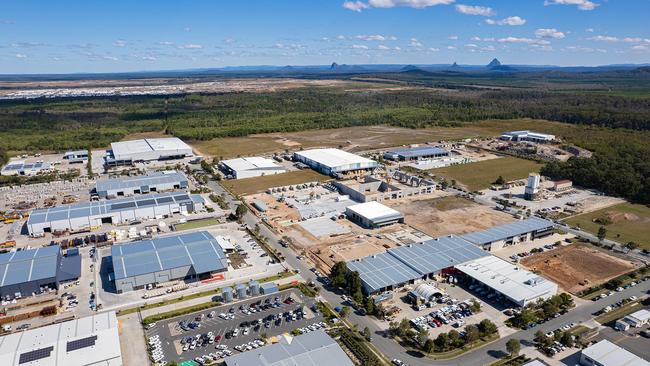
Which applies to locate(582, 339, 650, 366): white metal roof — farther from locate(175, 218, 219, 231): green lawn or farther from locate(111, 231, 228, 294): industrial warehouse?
locate(175, 218, 219, 231): green lawn

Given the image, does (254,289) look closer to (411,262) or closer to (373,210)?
(411,262)

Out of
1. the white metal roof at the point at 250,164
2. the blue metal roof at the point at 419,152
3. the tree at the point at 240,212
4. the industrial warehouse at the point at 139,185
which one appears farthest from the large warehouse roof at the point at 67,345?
the blue metal roof at the point at 419,152

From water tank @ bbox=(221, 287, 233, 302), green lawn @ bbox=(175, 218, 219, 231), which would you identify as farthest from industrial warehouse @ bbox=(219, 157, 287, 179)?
water tank @ bbox=(221, 287, 233, 302)

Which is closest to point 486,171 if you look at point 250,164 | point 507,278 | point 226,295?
point 507,278

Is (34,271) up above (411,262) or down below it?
below

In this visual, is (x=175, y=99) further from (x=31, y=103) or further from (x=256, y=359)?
(x=256, y=359)

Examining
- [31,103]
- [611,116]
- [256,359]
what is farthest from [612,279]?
[31,103]
